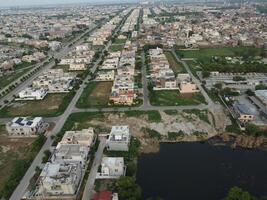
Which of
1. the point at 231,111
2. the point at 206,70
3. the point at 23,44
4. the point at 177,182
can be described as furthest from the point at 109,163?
the point at 23,44

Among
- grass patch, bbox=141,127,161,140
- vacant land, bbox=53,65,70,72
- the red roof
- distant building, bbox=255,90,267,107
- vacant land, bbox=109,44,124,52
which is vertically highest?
distant building, bbox=255,90,267,107

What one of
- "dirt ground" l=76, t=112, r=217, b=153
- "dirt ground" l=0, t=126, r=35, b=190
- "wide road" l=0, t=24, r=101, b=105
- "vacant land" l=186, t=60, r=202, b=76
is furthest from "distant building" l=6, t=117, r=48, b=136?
"vacant land" l=186, t=60, r=202, b=76

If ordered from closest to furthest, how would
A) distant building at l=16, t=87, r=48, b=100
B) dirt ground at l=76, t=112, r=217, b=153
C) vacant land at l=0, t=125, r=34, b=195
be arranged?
1. vacant land at l=0, t=125, r=34, b=195
2. dirt ground at l=76, t=112, r=217, b=153
3. distant building at l=16, t=87, r=48, b=100

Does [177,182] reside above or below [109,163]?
below

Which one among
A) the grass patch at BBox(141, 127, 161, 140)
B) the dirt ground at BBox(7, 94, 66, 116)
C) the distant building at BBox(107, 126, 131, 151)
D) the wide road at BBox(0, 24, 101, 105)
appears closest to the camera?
→ the distant building at BBox(107, 126, 131, 151)

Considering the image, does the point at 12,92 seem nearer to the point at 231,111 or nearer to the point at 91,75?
the point at 91,75

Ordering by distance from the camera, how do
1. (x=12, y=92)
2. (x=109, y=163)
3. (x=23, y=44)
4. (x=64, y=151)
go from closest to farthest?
(x=109, y=163), (x=64, y=151), (x=12, y=92), (x=23, y=44)

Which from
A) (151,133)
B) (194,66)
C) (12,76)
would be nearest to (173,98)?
(151,133)

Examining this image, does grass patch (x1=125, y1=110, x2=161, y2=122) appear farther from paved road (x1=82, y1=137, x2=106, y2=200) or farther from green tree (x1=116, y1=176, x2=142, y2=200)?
green tree (x1=116, y1=176, x2=142, y2=200)

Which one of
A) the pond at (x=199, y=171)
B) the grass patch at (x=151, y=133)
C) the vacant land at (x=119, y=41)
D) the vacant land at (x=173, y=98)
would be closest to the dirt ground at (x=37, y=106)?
the vacant land at (x=173, y=98)
